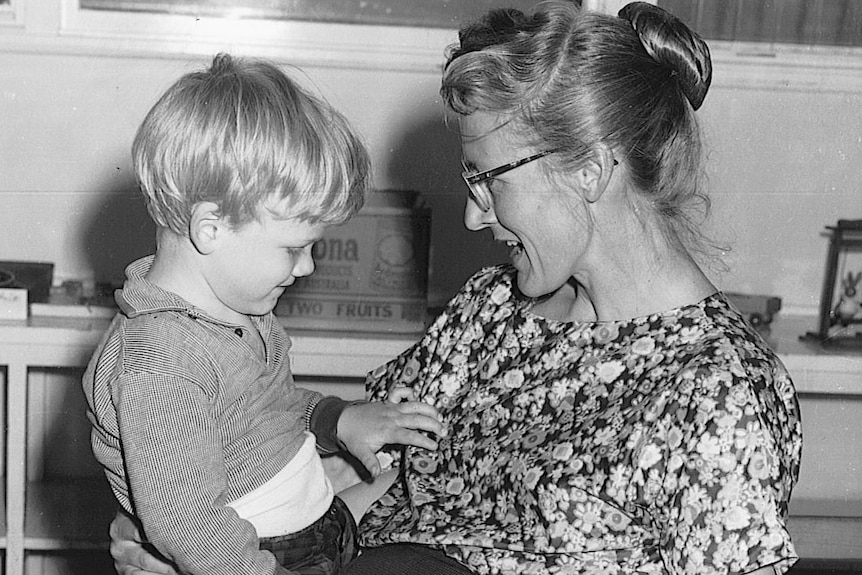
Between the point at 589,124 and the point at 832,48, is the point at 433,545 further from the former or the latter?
the point at 832,48

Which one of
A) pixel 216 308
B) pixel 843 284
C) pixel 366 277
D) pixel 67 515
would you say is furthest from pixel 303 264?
pixel 843 284

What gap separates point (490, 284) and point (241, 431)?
46cm

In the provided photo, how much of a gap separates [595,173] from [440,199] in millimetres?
1020

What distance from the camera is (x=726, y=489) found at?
1.11 metres

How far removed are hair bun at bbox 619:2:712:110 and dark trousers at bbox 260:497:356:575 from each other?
66 centimetres

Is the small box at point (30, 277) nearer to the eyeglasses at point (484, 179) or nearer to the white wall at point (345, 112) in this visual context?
the white wall at point (345, 112)

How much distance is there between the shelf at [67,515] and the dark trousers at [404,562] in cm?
86

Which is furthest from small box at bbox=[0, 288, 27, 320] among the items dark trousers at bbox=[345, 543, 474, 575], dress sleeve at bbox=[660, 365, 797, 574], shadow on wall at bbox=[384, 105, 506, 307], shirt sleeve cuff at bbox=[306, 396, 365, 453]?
dress sleeve at bbox=[660, 365, 797, 574]

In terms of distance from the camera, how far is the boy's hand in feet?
4.63

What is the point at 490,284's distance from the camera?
60.2 inches

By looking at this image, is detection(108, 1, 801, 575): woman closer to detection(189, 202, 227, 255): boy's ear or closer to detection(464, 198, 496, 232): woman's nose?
detection(464, 198, 496, 232): woman's nose

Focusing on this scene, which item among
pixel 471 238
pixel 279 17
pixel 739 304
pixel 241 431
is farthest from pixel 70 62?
pixel 739 304

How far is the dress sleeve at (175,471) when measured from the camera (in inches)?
43.0

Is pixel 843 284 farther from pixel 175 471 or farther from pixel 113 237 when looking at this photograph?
pixel 175 471
